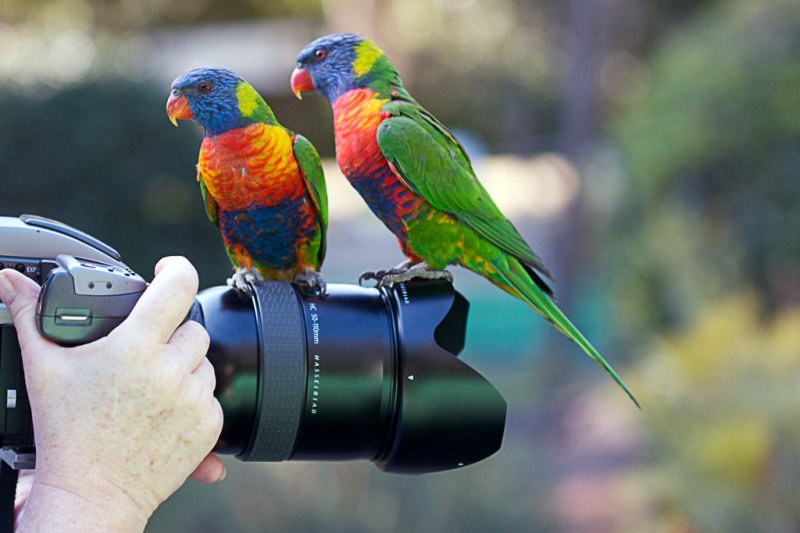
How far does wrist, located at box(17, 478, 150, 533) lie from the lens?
1080mm

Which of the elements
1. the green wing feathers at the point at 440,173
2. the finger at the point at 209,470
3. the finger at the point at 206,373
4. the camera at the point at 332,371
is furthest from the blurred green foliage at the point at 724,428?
the finger at the point at 206,373

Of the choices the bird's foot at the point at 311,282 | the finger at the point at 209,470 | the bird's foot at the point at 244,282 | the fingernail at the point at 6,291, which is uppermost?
the bird's foot at the point at 311,282

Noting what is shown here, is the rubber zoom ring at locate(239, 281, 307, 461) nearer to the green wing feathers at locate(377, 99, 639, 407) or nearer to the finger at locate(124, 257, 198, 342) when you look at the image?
the finger at locate(124, 257, 198, 342)

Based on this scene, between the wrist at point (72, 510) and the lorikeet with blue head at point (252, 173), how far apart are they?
0.43m

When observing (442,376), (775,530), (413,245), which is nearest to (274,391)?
(442,376)

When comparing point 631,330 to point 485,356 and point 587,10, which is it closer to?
point 485,356

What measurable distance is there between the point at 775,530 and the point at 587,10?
417 cm

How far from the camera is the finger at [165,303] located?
113 cm

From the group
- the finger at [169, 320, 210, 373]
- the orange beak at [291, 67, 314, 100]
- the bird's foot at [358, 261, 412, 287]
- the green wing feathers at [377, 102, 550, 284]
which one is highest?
the orange beak at [291, 67, 314, 100]

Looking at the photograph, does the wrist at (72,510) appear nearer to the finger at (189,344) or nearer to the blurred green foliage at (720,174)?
the finger at (189,344)

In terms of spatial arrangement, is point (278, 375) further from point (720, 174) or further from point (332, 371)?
point (720, 174)

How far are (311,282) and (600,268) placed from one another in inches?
182

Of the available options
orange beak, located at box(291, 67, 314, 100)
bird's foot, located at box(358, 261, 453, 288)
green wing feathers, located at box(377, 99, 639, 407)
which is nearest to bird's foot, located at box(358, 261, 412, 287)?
bird's foot, located at box(358, 261, 453, 288)

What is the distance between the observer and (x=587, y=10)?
6117mm
